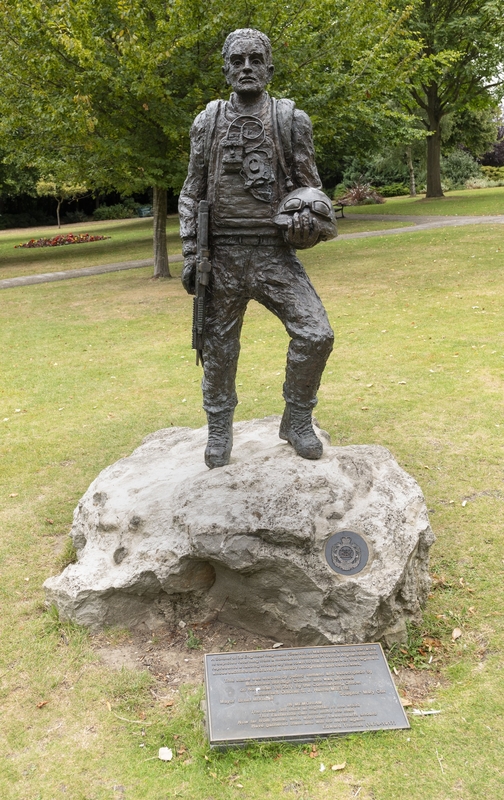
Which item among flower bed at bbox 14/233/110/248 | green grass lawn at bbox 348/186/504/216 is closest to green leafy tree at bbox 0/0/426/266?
green grass lawn at bbox 348/186/504/216

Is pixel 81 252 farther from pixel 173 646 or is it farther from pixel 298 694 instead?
pixel 298 694

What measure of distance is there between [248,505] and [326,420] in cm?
362

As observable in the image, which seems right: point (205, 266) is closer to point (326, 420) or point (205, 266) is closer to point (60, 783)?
point (60, 783)

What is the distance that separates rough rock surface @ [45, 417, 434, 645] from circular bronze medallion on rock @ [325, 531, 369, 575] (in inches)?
1.4

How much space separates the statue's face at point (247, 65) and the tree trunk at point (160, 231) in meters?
11.8

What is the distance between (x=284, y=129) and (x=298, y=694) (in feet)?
10.9

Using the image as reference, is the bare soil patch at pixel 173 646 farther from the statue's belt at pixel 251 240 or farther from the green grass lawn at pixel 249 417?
the statue's belt at pixel 251 240

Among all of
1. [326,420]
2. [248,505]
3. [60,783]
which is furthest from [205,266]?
[326,420]

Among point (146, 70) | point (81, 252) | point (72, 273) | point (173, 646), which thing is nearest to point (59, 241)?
point (81, 252)

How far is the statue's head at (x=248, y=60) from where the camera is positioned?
4.44 m

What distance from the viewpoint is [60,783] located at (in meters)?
3.53

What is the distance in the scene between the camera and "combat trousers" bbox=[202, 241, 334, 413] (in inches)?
187

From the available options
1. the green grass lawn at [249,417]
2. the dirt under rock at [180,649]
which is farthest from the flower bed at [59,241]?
the dirt under rock at [180,649]

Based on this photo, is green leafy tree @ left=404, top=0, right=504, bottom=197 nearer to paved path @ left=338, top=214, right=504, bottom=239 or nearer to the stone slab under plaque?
paved path @ left=338, top=214, right=504, bottom=239
